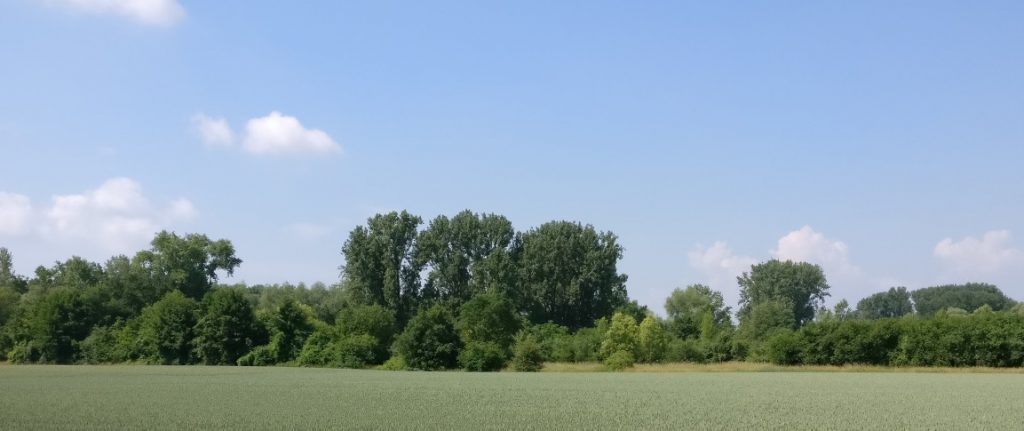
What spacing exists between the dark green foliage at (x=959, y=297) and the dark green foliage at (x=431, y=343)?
11819cm

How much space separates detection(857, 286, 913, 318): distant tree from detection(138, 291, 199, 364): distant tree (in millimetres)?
149407

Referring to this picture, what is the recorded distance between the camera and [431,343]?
205 feet

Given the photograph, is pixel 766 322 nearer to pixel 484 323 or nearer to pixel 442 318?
pixel 484 323

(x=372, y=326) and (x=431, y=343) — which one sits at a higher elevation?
(x=372, y=326)

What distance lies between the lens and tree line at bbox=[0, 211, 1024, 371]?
6169 cm

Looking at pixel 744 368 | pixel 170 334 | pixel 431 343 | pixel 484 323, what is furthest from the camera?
pixel 170 334

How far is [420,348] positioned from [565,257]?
117ft

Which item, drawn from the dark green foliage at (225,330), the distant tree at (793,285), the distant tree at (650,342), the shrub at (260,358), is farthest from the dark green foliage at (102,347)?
the distant tree at (793,285)

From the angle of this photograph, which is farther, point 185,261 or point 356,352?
point 185,261

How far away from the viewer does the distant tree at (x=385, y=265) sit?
9144 centimetres

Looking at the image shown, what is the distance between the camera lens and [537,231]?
98.2 metres

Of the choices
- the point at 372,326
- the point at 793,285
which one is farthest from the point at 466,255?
the point at 793,285

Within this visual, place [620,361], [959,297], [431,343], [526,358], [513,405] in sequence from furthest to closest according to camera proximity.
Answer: [959,297], [620,361], [431,343], [526,358], [513,405]

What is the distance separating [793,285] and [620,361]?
78.0m
